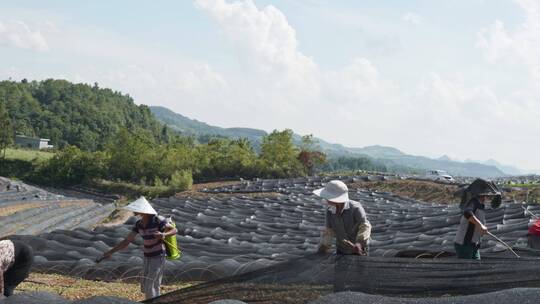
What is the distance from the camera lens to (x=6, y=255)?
6.31 metres

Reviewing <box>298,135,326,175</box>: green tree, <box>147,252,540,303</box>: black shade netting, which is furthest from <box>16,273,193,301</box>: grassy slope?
<box>298,135,326,175</box>: green tree

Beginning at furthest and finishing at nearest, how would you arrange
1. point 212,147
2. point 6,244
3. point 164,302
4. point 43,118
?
point 43,118
point 212,147
point 6,244
point 164,302

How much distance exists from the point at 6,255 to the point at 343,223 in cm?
346

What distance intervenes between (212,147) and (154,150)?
6337 millimetres

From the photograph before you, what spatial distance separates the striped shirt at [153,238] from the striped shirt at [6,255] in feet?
4.38

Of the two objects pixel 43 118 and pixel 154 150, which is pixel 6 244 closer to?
pixel 154 150

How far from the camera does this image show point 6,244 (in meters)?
6.32

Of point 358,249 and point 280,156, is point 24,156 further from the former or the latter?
point 358,249

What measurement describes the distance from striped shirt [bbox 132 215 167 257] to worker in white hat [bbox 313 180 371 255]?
1892 millimetres

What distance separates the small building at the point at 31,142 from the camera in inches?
3229

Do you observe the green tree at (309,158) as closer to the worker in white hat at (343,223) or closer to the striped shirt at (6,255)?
the striped shirt at (6,255)

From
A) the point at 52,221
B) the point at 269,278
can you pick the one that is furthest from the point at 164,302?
the point at 52,221

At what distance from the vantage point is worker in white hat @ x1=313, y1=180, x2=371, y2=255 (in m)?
5.62

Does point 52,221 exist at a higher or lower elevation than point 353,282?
lower
